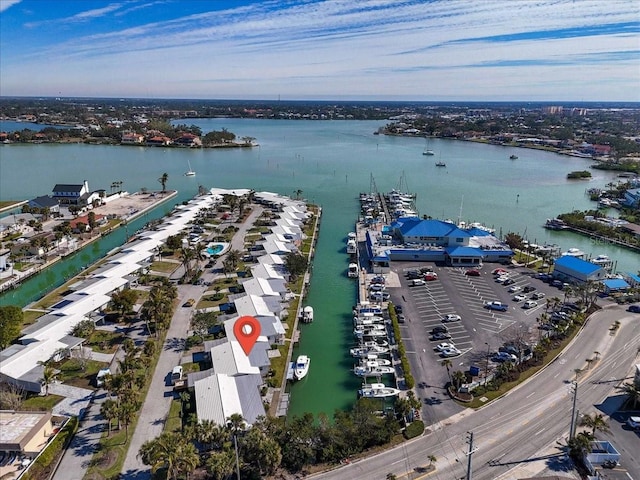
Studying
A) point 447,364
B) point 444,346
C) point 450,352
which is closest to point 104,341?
point 447,364

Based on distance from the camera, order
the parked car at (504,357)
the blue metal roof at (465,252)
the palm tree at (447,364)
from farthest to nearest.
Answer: the blue metal roof at (465,252), the parked car at (504,357), the palm tree at (447,364)

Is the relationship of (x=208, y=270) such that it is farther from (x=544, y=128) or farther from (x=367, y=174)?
(x=544, y=128)

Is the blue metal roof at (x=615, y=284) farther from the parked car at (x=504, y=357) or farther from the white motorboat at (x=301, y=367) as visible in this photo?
the white motorboat at (x=301, y=367)

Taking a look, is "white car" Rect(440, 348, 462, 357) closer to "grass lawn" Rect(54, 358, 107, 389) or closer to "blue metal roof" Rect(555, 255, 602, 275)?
"blue metal roof" Rect(555, 255, 602, 275)

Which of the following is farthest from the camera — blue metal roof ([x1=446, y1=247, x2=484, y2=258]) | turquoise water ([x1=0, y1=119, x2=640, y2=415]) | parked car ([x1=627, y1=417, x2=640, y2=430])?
blue metal roof ([x1=446, y1=247, x2=484, y2=258])

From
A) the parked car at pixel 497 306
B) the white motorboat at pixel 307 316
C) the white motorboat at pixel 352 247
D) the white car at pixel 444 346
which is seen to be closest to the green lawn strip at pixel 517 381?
the white car at pixel 444 346

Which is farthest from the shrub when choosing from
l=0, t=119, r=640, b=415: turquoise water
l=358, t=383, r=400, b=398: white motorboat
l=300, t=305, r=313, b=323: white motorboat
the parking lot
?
l=300, t=305, r=313, b=323: white motorboat

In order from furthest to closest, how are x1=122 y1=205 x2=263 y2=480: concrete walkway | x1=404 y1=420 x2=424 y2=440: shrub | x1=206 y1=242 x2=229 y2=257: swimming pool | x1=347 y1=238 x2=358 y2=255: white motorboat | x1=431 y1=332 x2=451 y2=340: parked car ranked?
x1=347 y1=238 x2=358 y2=255: white motorboat, x1=206 y1=242 x2=229 y2=257: swimming pool, x1=431 y1=332 x2=451 y2=340: parked car, x1=404 y1=420 x2=424 y2=440: shrub, x1=122 y1=205 x2=263 y2=480: concrete walkway
